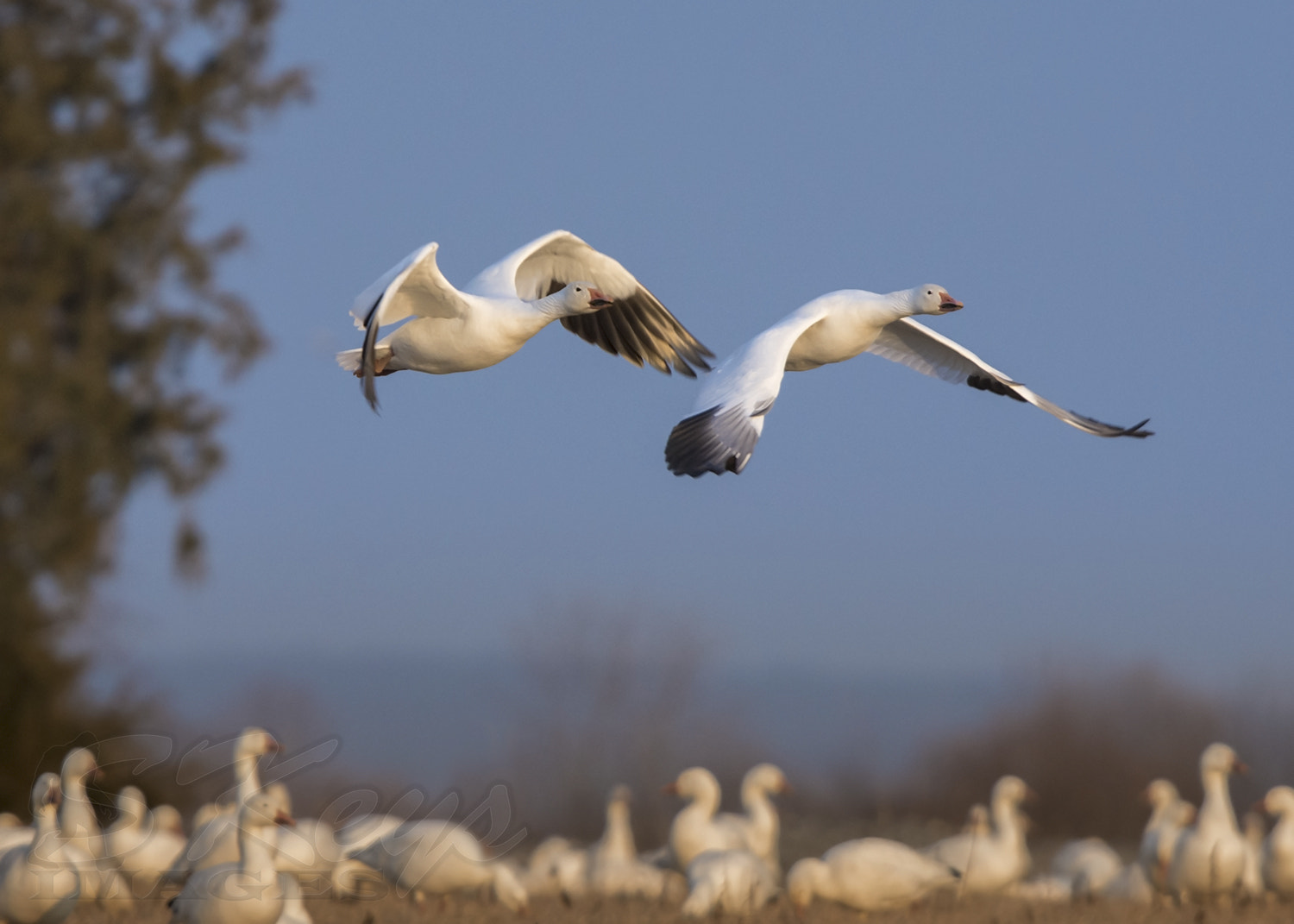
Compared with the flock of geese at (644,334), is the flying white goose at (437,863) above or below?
below

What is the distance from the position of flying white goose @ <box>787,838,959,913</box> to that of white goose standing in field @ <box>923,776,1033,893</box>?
4.17 feet

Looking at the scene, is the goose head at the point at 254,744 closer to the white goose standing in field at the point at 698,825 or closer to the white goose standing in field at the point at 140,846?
the white goose standing in field at the point at 140,846

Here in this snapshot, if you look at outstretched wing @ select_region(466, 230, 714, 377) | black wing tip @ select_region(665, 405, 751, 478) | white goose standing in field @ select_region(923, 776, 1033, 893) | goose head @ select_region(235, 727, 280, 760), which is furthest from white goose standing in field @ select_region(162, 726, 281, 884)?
white goose standing in field @ select_region(923, 776, 1033, 893)

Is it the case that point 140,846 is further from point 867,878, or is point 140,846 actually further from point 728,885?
point 867,878

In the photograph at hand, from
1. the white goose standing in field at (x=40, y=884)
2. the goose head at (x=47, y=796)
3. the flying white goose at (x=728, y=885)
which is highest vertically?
the goose head at (x=47, y=796)

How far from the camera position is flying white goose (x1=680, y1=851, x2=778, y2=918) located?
750cm

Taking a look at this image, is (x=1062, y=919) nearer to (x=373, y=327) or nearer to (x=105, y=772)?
(x=373, y=327)

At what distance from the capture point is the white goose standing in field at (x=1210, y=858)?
29.3 ft

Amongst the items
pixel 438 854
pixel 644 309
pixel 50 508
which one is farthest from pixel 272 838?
pixel 50 508

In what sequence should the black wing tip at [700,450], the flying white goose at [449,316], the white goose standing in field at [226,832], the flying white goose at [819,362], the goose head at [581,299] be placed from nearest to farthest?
1. the black wing tip at [700,450]
2. the flying white goose at [819,362]
3. the flying white goose at [449,316]
4. the goose head at [581,299]
5. the white goose standing in field at [226,832]

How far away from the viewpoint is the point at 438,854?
753 centimetres

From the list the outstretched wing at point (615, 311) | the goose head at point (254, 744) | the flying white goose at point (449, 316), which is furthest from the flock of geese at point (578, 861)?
the outstretched wing at point (615, 311)

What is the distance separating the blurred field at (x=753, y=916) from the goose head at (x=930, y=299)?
3081 mm

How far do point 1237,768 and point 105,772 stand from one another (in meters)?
8.18
